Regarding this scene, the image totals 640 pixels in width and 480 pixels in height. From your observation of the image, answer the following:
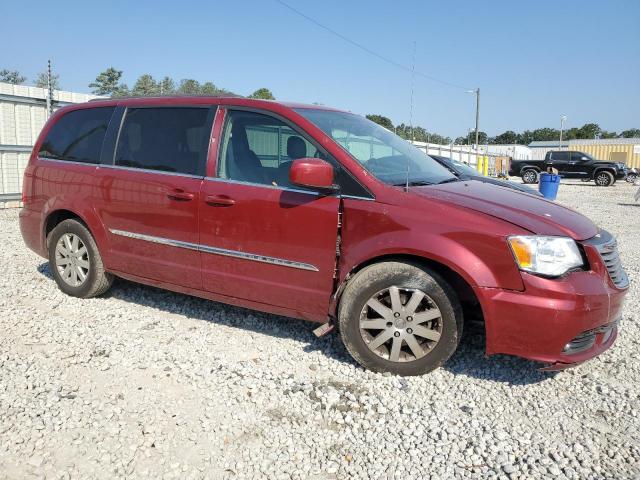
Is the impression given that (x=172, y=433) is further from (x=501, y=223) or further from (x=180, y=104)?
(x=180, y=104)

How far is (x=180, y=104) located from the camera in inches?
167

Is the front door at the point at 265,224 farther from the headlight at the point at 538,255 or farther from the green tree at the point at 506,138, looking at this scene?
the green tree at the point at 506,138

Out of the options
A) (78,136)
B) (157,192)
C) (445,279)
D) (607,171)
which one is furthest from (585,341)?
(607,171)

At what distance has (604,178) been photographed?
27641mm

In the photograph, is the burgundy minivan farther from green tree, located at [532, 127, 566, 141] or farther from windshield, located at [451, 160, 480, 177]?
green tree, located at [532, 127, 566, 141]

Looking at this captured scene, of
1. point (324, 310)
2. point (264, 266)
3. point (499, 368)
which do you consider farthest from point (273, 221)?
point (499, 368)

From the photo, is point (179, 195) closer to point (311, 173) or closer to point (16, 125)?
point (311, 173)

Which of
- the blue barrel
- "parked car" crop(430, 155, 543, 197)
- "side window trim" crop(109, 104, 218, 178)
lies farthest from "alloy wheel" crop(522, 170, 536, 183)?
"side window trim" crop(109, 104, 218, 178)

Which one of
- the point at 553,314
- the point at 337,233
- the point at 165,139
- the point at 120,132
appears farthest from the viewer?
the point at 120,132

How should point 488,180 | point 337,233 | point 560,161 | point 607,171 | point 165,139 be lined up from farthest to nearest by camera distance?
point 560,161 → point 607,171 → point 488,180 → point 165,139 → point 337,233

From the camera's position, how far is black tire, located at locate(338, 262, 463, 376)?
3207 mm

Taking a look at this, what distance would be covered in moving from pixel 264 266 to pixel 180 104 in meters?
1.57

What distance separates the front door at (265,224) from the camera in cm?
351

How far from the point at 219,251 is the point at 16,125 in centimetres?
939
